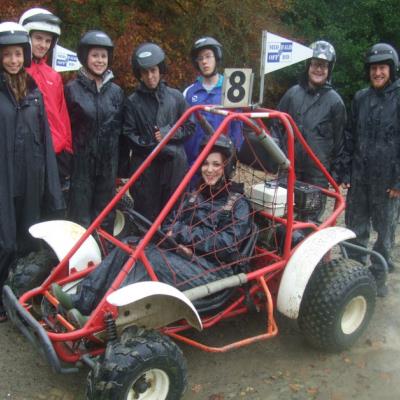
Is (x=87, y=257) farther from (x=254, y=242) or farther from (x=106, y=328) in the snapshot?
(x=254, y=242)

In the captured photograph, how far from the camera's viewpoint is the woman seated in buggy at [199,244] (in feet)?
11.3

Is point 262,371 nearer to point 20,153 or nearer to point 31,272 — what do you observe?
point 31,272

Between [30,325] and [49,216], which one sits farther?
[49,216]

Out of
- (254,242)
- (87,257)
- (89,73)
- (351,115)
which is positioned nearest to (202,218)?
(254,242)

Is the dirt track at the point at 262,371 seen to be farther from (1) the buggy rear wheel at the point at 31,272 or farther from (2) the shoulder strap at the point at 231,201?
(2) the shoulder strap at the point at 231,201

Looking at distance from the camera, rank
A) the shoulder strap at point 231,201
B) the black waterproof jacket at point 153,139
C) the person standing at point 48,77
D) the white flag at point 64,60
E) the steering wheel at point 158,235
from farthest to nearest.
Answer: the white flag at point 64,60 → the black waterproof jacket at point 153,139 → the person standing at point 48,77 → the shoulder strap at point 231,201 → the steering wheel at point 158,235

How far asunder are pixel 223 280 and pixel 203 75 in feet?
7.09

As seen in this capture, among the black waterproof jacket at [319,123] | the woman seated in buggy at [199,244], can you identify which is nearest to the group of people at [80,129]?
the black waterproof jacket at [319,123]

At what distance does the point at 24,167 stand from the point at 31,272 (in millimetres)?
745

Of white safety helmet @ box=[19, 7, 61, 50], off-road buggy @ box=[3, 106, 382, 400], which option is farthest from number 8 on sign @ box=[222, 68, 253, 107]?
white safety helmet @ box=[19, 7, 61, 50]

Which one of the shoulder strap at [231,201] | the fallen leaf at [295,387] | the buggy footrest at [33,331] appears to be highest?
the shoulder strap at [231,201]

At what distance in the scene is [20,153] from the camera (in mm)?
3988

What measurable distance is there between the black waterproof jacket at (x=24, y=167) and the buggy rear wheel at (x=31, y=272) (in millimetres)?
274

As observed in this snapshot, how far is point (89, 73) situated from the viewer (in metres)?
4.55
